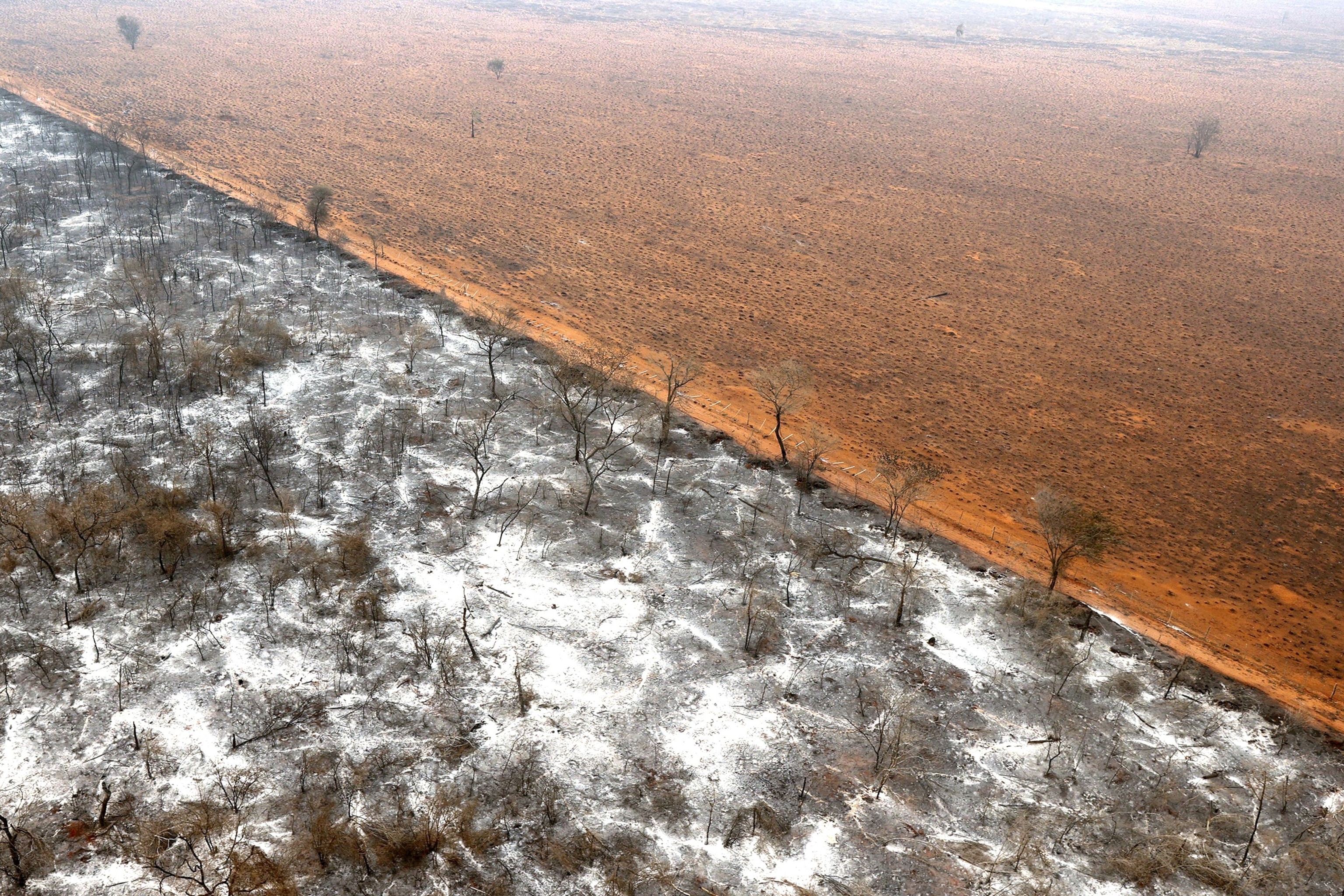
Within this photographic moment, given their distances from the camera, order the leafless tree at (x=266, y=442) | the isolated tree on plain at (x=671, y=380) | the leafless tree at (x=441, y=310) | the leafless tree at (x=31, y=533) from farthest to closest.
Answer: the leafless tree at (x=441, y=310)
the isolated tree on plain at (x=671, y=380)
the leafless tree at (x=266, y=442)
the leafless tree at (x=31, y=533)

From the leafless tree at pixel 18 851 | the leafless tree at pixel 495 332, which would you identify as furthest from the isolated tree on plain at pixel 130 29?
the leafless tree at pixel 18 851

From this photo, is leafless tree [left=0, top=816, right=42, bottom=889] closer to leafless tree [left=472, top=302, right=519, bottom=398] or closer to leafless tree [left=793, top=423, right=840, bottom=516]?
leafless tree [left=793, top=423, right=840, bottom=516]

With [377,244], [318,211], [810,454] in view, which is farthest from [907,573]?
[318,211]

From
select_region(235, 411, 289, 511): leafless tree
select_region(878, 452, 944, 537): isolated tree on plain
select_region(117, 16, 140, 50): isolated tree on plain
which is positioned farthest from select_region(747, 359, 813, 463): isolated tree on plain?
select_region(117, 16, 140, 50): isolated tree on plain

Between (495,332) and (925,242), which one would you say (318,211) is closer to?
(495,332)

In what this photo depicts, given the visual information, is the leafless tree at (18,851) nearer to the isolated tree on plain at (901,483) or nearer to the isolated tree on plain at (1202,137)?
the isolated tree on plain at (901,483)

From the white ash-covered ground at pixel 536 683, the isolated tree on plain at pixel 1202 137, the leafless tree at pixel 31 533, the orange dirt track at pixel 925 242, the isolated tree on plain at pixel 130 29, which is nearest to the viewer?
Result: the white ash-covered ground at pixel 536 683

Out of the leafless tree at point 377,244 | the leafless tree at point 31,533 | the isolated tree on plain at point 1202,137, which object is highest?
the isolated tree on plain at point 1202,137
